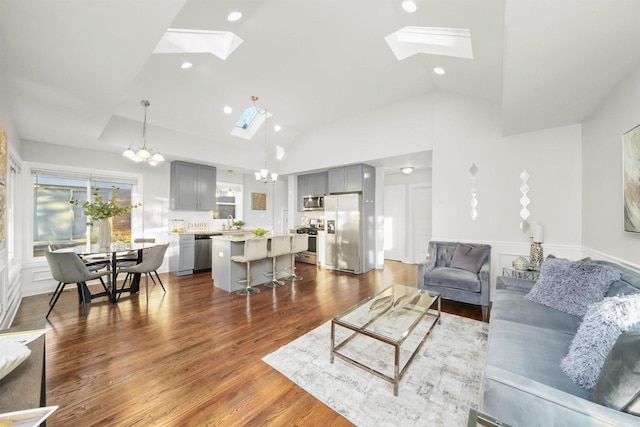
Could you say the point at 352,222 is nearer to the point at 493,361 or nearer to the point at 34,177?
the point at 493,361

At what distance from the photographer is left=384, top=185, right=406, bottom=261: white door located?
6656 millimetres

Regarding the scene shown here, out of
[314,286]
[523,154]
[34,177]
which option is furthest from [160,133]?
[523,154]

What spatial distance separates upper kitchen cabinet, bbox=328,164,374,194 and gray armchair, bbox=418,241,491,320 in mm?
2101

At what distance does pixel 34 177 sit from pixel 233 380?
16.0ft

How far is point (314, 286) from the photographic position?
14.4 feet

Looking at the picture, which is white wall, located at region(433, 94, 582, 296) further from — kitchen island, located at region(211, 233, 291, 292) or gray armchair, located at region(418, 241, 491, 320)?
kitchen island, located at region(211, 233, 291, 292)

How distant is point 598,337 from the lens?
47.2 inches

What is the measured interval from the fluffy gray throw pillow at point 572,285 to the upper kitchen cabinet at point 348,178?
3495mm

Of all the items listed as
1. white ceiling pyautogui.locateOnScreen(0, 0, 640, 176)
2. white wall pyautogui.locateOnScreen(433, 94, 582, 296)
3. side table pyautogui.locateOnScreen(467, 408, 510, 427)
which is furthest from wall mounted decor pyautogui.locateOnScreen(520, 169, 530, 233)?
side table pyautogui.locateOnScreen(467, 408, 510, 427)

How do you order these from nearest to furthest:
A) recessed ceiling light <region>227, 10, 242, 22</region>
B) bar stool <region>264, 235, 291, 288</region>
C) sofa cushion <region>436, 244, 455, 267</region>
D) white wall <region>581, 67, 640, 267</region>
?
white wall <region>581, 67, 640, 267</region>, recessed ceiling light <region>227, 10, 242, 22</region>, sofa cushion <region>436, 244, 455, 267</region>, bar stool <region>264, 235, 291, 288</region>

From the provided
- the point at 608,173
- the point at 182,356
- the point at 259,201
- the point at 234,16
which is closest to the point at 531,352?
the point at 608,173

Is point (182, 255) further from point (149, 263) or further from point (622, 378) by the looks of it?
point (622, 378)

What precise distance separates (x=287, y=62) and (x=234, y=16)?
1.01 meters

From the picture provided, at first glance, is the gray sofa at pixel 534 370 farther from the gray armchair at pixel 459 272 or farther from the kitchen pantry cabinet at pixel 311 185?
the kitchen pantry cabinet at pixel 311 185
